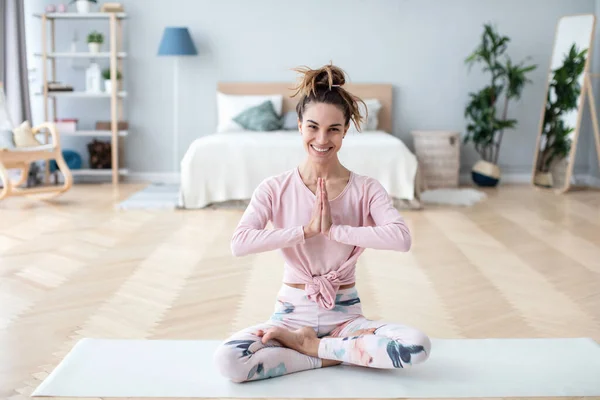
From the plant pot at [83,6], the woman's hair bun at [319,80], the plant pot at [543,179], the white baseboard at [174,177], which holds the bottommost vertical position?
the white baseboard at [174,177]

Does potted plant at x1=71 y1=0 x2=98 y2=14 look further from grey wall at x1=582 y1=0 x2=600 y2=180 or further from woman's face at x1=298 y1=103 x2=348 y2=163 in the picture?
woman's face at x1=298 y1=103 x2=348 y2=163

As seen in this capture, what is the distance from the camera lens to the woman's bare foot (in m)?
2.29

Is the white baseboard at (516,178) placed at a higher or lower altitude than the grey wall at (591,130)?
lower

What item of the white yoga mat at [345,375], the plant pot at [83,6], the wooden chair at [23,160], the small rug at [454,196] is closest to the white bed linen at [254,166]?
the small rug at [454,196]

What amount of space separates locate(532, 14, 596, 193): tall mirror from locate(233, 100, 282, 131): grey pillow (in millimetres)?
2230

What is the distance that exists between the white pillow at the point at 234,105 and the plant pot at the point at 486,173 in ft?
5.79

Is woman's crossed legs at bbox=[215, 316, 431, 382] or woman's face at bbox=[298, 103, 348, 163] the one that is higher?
woman's face at bbox=[298, 103, 348, 163]

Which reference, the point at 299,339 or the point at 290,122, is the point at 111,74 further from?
the point at 299,339

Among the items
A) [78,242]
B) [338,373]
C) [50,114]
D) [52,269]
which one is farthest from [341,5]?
[338,373]

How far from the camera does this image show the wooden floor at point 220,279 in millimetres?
2814

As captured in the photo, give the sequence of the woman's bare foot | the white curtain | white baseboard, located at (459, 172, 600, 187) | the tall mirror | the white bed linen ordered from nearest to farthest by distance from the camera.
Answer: the woman's bare foot
the white bed linen
the tall mirror
the white curtain
white baseboard, located at (459, 172, 600, 187)

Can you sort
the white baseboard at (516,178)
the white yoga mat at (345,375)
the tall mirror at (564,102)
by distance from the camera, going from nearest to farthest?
1. the white yoga mat at (345,375)
2. the tall mirror at (564,102)
3. the white baseboard at (516,178)

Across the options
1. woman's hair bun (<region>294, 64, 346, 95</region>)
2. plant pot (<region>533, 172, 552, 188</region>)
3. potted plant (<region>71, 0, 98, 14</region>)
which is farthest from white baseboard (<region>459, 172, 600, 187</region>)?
woman's hair bun (<region>294, 64, 346, 95</region>)

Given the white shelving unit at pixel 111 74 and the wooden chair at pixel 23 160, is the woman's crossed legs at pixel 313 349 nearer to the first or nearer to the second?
the wooden chair at pixel 23 160
